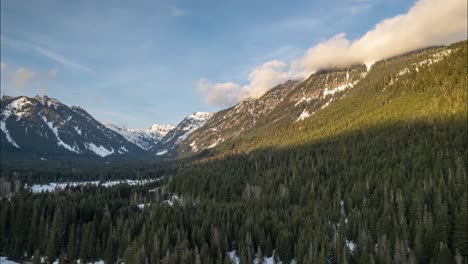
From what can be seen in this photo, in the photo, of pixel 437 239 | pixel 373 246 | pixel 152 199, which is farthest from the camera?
pixel 152 199

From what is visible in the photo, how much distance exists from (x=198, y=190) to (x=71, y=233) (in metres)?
83.0

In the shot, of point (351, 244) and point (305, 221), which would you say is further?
point (305, 221)

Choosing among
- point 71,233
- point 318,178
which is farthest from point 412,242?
point 71,233

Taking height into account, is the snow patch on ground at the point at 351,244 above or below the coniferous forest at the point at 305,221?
below

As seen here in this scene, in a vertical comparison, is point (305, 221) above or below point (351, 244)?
above

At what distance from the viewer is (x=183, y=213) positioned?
139125mm

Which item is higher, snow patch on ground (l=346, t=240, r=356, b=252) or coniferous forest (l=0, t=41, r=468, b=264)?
coniferous forest (l=0, t=41, r=468, b=264)

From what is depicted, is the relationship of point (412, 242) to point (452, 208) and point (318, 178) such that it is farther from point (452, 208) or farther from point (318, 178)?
point (318, 178)

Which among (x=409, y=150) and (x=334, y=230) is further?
(x=409, y=150)

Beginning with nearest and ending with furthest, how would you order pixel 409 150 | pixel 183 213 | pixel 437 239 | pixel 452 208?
1. pixel 437 239
2. pixel 452 208
3. pixel 183 213
4. pixel 409 150

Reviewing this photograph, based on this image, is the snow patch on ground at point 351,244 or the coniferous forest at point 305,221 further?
the snow patch on ground at point 351,244

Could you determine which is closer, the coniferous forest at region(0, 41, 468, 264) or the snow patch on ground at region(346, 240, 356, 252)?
the coniferous forest at region(0, 41, 468, 264)

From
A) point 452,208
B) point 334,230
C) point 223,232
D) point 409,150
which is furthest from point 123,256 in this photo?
point 409,150

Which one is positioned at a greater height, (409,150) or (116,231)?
(409,150)
